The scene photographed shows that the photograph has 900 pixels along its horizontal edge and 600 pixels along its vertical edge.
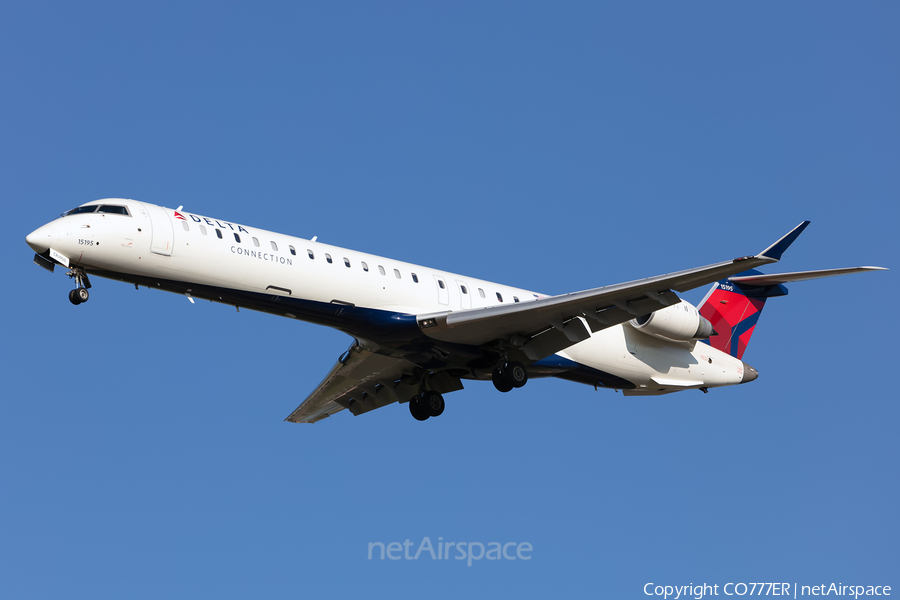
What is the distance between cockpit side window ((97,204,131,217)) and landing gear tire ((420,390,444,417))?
7.88 m

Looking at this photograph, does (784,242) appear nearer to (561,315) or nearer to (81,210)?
(561,315)

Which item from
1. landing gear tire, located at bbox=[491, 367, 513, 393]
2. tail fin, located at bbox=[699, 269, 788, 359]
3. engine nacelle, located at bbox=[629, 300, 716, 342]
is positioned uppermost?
tail fin, located at bbox=[699, 269, 788, 359]

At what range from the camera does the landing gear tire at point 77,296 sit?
634 inches

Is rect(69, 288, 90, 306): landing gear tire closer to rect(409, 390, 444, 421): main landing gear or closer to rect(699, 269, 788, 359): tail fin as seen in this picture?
rect(409, 390, 444, 421): main landing gear

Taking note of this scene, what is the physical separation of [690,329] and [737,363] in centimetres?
276

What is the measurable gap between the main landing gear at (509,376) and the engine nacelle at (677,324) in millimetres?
3258

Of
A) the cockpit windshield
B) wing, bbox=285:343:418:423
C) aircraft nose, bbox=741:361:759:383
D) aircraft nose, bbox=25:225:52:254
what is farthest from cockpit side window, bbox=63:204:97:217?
aircraft nose, bbox=741:361:759:383

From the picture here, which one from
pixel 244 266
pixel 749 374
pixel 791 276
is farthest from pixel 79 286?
pixel 749 374

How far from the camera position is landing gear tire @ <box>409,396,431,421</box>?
2166 cm

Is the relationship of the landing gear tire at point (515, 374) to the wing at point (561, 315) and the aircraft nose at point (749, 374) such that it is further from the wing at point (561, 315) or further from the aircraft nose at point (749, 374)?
the aircraft nose at point (749, 374)

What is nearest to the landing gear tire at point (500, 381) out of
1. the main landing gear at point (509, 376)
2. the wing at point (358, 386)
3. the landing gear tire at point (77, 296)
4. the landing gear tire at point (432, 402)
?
the main landing gear at point (509, 376)

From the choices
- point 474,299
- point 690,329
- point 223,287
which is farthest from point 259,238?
point 690,329

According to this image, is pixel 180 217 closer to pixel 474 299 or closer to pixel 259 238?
pixel 259 238

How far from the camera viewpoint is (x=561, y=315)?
62.1ft
